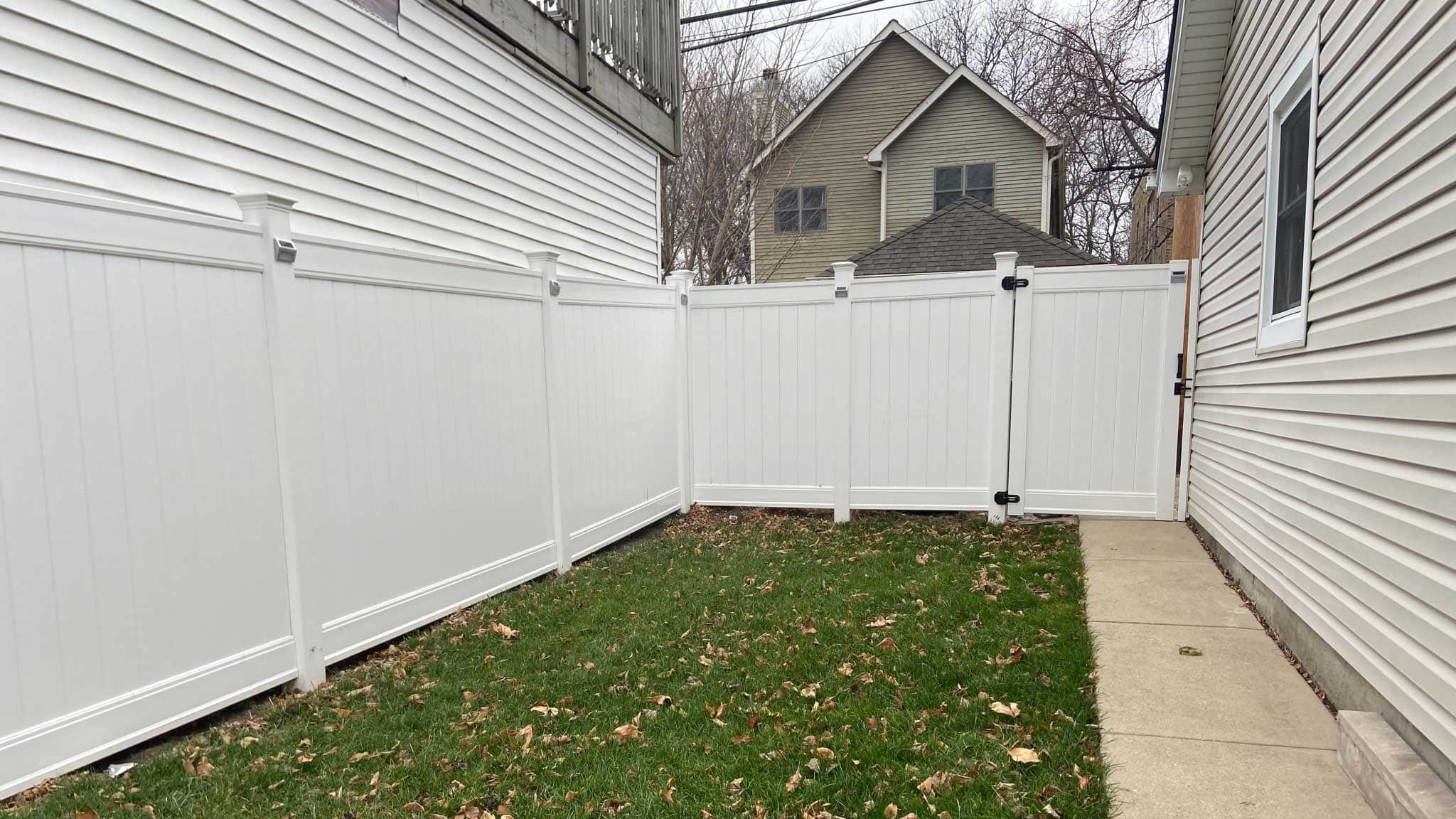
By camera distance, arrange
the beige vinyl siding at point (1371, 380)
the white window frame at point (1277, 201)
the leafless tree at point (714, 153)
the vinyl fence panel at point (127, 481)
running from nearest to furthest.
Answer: the beige vinyl siding at point (1371, 380), the vinyl fence panel at point (127, 481), the white window frame at point (1277, 201), the leafless tree at point (714, 153)

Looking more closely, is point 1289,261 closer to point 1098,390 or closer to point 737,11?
Answer: point 1098,390

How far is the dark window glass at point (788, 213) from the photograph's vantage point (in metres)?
17.4

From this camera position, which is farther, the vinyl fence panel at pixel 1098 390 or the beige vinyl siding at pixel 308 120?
the vinyl fence panel at pixel 1098 390

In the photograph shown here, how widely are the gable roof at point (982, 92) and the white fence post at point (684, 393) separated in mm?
10906

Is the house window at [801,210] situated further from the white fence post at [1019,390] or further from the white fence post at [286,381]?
the white fence post at [286,381]

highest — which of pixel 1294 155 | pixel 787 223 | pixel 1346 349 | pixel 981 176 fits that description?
pixel 981 176

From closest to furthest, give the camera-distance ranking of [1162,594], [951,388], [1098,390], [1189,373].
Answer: [1162,594] < [1189,373] < [1098,390] < [951,388]

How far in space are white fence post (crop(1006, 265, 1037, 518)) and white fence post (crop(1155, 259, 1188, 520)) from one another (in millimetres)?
963

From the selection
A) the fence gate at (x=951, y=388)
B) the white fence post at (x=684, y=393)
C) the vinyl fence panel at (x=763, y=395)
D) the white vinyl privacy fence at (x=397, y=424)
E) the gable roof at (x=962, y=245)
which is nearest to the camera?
the white vinyl privacy fence at (x=397, y=424)

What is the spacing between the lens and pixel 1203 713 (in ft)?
9.61

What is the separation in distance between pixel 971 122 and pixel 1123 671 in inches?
586

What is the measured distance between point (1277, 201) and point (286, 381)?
510 cm

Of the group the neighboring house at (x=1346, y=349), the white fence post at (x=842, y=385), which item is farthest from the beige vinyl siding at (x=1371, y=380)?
the white fence post at (x=842, y=385)

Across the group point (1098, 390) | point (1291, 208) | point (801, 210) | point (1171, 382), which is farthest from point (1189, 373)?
point (801, 210)
